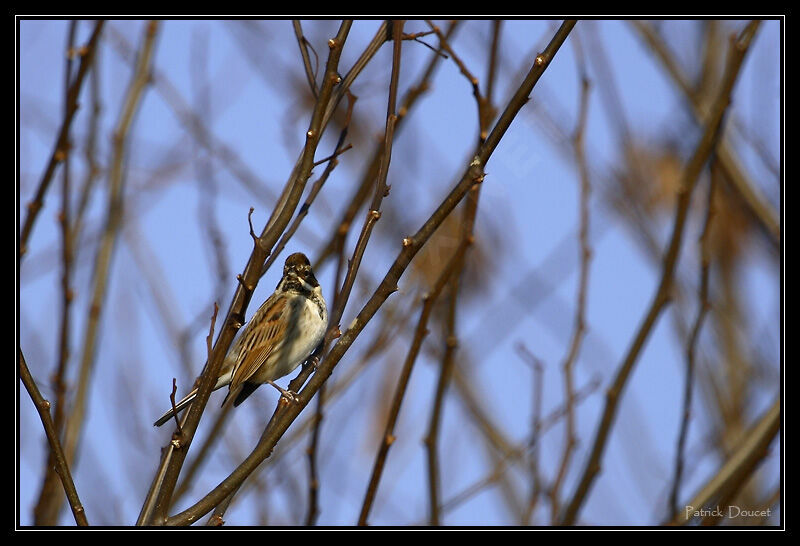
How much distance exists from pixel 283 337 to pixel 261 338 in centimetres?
10

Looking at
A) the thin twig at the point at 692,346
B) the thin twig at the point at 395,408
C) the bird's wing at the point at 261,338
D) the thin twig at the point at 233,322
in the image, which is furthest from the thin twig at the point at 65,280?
the thin twig at the point at 692,346

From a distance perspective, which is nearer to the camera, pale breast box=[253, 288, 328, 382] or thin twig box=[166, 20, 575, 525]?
thin twig box=[166, 20, 575, 525]

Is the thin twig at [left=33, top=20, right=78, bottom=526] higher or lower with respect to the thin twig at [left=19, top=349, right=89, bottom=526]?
higher

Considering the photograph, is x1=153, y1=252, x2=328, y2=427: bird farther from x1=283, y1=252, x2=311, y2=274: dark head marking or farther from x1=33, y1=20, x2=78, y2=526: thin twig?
x1=33, y1=20, x2=78, y2=526: thin twig

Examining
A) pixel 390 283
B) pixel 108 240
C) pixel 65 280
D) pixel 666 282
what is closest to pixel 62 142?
pixel 65 280

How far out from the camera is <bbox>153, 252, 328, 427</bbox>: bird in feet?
13.3

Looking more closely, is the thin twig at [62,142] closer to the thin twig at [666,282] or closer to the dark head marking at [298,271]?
the dark head marking at [298,271]

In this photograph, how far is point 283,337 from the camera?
4129 millimetres

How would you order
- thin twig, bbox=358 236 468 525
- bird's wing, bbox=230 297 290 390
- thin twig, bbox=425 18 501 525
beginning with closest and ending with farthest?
thin twig, bbox=358 236 468 525
thin twig, bbox=425 18 501 525
bird's wing, bbox=230 297 290 390

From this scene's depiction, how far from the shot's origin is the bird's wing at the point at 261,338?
158 inches

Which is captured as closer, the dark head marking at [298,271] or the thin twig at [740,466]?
the thin twig at [740,466]

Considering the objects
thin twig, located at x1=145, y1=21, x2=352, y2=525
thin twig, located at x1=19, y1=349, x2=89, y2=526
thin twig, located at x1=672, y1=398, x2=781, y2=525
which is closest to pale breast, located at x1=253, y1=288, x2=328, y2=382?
thin twig, located at x1=145, y1=21, x2=352, y2=525

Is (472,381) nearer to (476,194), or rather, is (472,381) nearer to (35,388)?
(476,194)
